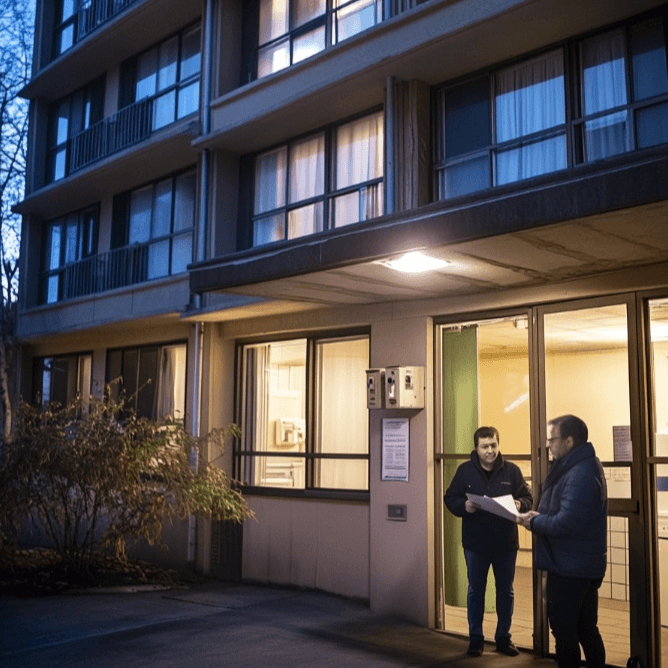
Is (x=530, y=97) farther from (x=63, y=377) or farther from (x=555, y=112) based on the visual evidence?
(x=63, y=377)

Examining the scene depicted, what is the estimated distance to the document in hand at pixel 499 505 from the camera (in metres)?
7.79

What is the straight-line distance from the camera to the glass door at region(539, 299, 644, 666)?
334 inches

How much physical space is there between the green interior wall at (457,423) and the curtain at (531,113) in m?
2.00

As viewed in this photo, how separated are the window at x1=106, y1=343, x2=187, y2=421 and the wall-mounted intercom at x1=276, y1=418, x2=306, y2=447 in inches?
92.3

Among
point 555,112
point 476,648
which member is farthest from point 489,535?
point 555,112

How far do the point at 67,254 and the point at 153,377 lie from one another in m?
4.52

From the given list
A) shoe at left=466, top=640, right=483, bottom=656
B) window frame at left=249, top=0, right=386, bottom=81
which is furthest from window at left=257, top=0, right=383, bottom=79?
shoe at left=466, top=640, right=483, bottom=656

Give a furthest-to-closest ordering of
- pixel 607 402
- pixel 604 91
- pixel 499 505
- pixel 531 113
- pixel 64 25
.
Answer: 1. pixel 64 25
2. pixel 531 113
3. pixel 604 91
4. pixel 607 402
5. pixel 499 505

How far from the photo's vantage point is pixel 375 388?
10.7m

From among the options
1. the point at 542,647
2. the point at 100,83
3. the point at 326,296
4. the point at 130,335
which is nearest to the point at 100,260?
the point at 130,335

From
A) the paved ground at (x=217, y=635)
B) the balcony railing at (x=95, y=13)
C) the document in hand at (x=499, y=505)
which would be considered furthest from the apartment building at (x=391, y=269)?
the document in hand at (x=499, y=505)

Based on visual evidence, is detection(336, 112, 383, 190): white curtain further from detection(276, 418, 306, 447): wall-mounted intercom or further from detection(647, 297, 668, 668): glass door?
detection(647, 297, 668, 668): glass door

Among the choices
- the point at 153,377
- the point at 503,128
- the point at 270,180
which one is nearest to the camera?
the point at 503,128

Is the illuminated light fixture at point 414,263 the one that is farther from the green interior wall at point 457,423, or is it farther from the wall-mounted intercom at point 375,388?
the wall-mounted intercom at point 375,388
